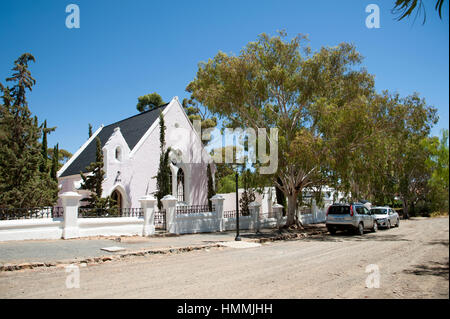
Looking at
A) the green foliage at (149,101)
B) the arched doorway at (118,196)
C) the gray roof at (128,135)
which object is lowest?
the arched doorway at (118,196)

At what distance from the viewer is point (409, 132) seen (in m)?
18.9

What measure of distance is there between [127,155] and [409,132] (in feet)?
59.1

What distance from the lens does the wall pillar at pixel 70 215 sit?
1369 cm

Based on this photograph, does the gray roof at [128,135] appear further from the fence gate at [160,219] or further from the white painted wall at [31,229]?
the white painted wall at [31,229]

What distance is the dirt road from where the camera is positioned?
5.84m

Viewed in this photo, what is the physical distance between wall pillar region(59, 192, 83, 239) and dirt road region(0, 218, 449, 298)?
4964 mm

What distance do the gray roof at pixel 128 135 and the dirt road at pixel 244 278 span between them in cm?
1548

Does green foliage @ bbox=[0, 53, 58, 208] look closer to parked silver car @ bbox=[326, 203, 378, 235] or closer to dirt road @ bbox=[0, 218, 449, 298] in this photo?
dirt road @ bbox=[0, 218, 449, 298]

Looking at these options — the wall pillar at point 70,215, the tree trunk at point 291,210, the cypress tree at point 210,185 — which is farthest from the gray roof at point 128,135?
the tree trunk at point 291,210

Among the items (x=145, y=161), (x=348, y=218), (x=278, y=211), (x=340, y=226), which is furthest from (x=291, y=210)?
(x=145, y=161)

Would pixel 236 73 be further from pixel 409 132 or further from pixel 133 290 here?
pixel 133 290

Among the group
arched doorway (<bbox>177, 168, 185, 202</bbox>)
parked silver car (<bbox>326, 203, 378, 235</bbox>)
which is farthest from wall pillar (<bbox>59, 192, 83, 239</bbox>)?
parked silver car (<bbox>326, 203, 378, 235</bbox>)

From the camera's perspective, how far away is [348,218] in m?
17.8
